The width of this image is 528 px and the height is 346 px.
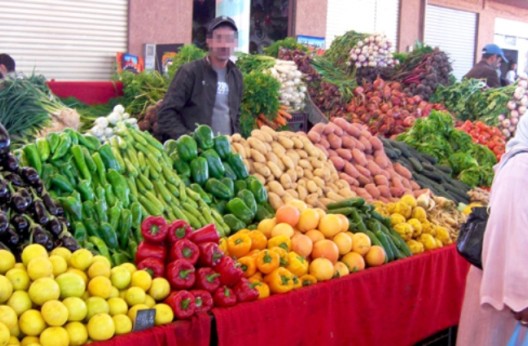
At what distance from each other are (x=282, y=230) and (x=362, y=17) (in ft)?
44.2

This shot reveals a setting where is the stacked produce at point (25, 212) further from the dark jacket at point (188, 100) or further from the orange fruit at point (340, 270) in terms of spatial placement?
the dark jacket at point (188, 100)

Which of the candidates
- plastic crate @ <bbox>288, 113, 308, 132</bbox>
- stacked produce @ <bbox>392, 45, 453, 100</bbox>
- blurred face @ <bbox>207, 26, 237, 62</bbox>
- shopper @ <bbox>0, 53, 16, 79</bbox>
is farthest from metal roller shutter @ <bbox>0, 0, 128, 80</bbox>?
blurred face @ <bbox>207, 26, 237, 62</bbox>

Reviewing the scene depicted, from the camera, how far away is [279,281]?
10.7 feet

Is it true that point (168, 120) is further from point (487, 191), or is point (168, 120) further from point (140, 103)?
point (487, 191)

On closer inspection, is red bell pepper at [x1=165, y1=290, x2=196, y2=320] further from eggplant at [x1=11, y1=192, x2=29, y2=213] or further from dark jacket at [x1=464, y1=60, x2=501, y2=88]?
dark jacket at [x1=464, y1=60, x2=501, y2=88]

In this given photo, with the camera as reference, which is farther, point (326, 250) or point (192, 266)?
point (326, 250)

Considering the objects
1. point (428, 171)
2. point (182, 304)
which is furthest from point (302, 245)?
point (428, 171)

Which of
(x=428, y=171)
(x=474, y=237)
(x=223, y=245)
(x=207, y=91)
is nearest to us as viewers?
(x=474, y=237)

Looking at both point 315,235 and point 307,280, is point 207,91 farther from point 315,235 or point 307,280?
point 307,280

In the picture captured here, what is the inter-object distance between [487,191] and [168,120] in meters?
2.99

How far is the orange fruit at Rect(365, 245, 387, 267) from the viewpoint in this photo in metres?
3.88

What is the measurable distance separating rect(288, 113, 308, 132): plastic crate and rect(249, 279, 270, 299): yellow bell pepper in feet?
16.6

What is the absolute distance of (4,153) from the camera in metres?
3.15

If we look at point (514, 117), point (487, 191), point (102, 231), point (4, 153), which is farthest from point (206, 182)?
point (514, 117)
